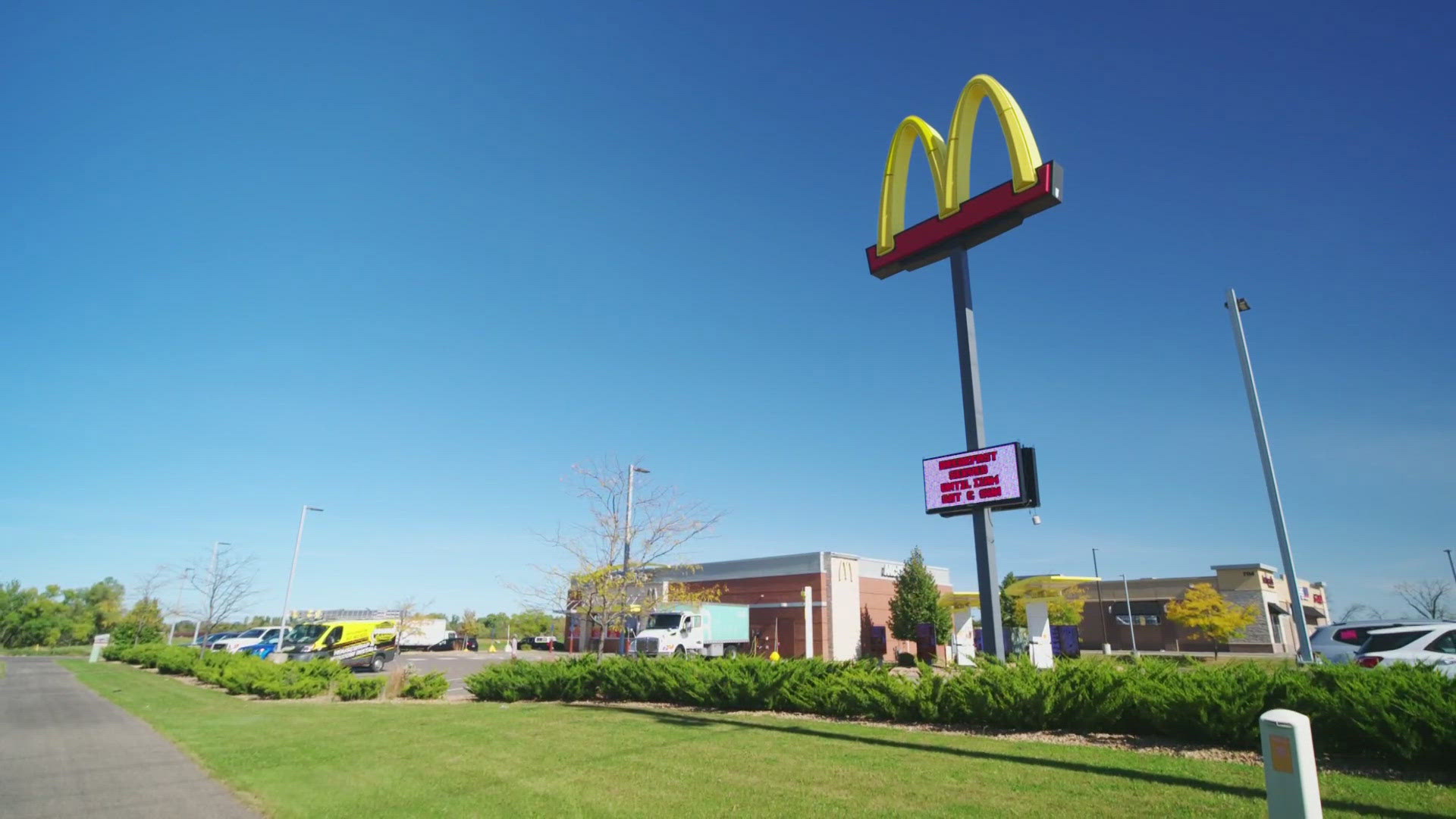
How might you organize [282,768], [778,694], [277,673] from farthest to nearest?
[277,673] < [778,694] < [282,768]

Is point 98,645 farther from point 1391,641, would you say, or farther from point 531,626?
point 1391,641

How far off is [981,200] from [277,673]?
70.9ft

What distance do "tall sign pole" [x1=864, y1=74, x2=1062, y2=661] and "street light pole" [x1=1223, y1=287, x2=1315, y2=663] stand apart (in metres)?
5.73

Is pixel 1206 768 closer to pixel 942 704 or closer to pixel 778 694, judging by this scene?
pixel 942 704

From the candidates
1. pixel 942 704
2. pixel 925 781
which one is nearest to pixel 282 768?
pixel 925 781

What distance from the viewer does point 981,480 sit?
1394cm

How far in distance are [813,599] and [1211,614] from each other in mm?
25465

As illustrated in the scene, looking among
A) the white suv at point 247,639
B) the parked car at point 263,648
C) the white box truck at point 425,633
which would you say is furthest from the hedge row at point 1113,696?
the white box truck at point 425,633

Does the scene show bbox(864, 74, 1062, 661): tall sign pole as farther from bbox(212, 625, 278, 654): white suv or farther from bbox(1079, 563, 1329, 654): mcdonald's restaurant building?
bbox(1079, 563, 1329, 654): mcdonald's restaurant building

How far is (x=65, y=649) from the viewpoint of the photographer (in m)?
63.1

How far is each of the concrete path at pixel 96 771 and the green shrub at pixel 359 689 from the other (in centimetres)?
437

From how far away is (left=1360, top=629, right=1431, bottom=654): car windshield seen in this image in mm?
12438

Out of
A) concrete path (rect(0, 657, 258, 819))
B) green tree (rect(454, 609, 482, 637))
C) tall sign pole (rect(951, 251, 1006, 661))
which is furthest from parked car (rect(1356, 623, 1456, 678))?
green tree (rect(454, 609, 482, 637))

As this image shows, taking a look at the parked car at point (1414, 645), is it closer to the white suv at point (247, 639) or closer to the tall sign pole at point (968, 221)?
the tall sign pole at point (968, 221)
